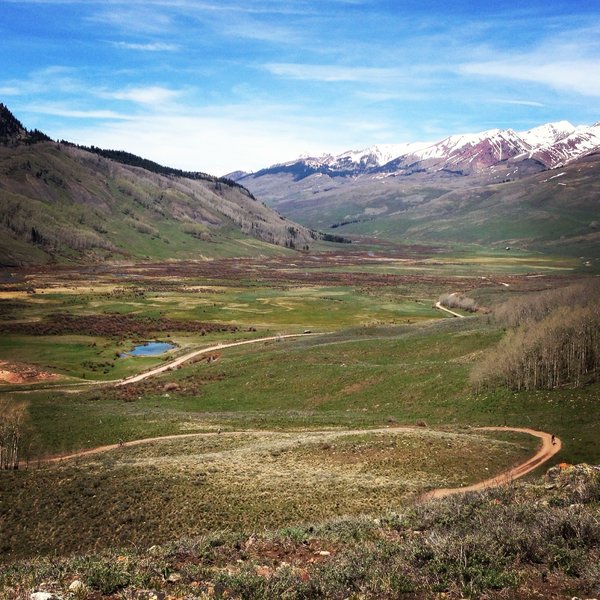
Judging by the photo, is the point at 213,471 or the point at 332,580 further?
the point at 213,471

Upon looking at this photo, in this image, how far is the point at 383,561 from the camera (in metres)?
15.4

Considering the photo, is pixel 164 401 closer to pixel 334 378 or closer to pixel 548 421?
pixel 334 378

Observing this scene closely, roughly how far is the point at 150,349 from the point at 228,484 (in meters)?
77.0

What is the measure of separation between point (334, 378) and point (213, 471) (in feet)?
118

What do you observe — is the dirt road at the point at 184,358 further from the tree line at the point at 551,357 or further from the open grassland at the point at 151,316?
the tree line at the point at 551,357

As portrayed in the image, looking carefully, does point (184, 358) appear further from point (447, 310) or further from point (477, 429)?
point (447, 310)

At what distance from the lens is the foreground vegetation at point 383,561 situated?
13.5 m

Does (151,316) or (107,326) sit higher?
(151,316)

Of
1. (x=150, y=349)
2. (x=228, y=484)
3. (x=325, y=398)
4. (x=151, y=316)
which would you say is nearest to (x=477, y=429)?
(x=325, y=398)

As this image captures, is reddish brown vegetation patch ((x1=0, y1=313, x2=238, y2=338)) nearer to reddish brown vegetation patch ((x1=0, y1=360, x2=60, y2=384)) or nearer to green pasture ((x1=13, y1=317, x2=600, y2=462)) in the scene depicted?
reddish brown vegetation patch ((x1=0, y1=360, x2=60, y2=384))

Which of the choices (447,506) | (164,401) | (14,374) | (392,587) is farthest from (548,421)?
(14,374)

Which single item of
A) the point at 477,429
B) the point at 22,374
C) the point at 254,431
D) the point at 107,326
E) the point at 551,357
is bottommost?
the point at 22,374

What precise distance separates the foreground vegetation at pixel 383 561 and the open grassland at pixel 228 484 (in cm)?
654

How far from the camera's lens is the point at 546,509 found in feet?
59.8
